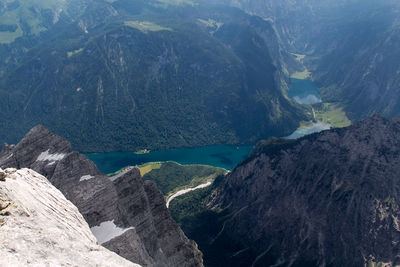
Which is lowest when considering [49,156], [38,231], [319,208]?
[319,208]

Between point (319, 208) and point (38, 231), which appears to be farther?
point (319, 208)

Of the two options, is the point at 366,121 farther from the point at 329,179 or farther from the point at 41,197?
the point at 41,197

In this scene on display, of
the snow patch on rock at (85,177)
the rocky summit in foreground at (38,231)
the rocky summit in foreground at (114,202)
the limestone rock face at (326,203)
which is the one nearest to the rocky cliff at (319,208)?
the limestone rock face at (326,203)

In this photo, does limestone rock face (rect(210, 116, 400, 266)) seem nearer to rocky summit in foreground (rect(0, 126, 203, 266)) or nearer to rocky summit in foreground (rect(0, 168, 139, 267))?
rocky summit in foreground (rect(0, 126, 203, 266))

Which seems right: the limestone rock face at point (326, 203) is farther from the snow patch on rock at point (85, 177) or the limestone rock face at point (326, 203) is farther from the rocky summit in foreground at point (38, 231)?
the rocky summit in foreground at point (38, 231)

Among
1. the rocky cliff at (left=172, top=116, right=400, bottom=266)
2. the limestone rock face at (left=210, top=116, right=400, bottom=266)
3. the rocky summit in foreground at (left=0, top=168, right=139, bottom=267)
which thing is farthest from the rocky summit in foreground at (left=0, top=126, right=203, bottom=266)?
the limestone rock face at (left=210, top=116, right=400, bottom=266)

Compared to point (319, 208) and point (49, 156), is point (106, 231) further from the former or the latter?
point (319, 208)

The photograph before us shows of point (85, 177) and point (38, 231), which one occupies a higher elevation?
point (38, 231)

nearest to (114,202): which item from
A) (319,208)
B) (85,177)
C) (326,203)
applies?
(85,177)
